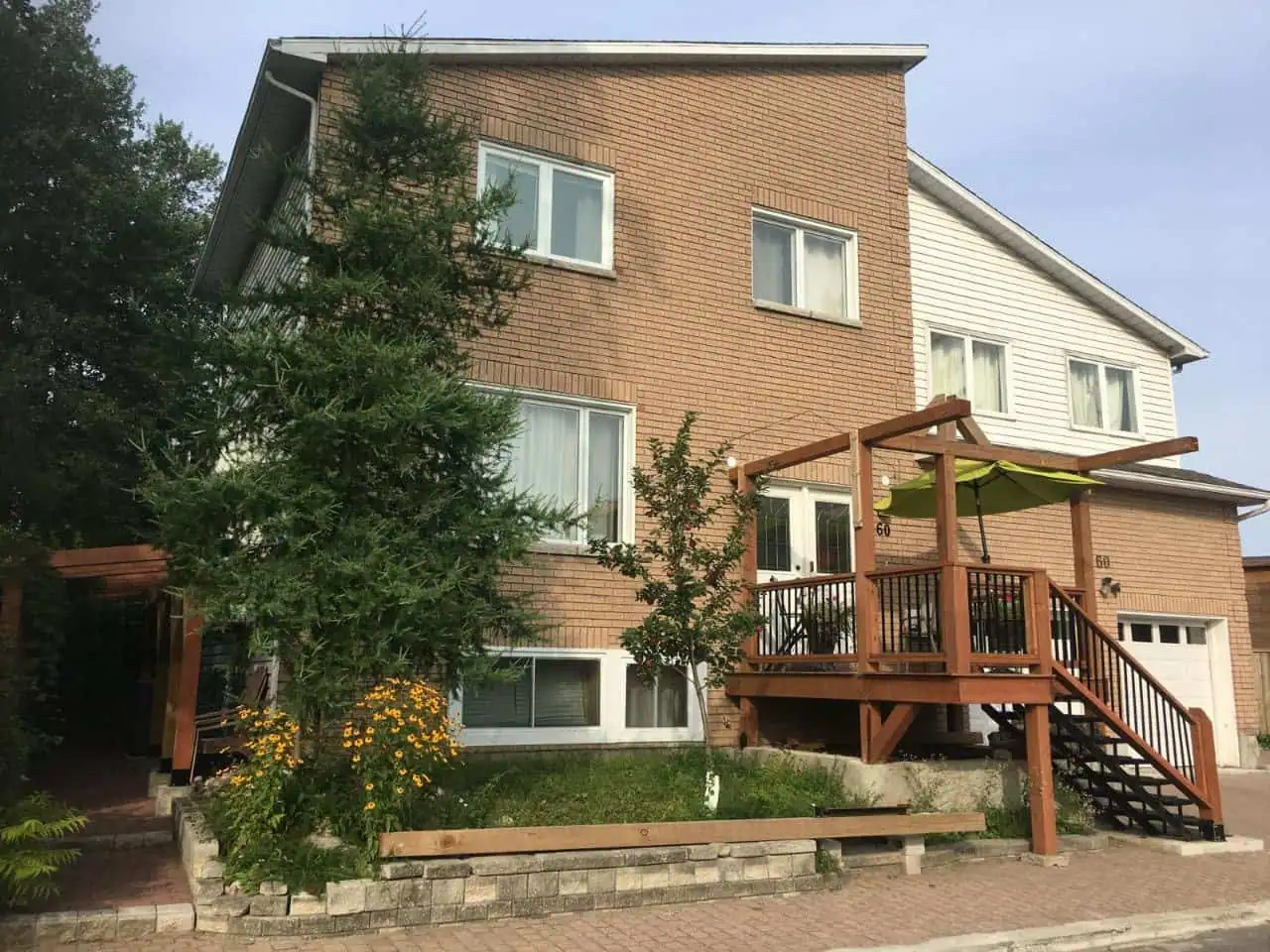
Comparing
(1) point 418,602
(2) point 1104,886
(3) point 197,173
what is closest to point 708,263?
(1) point 418,602

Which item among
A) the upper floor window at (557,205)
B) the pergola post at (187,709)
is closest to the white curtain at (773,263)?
the upper floor window at (557,205)

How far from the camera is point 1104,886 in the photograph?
8.81 metres

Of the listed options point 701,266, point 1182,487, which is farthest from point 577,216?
point 1182,487

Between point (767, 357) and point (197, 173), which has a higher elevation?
point (197, 173)

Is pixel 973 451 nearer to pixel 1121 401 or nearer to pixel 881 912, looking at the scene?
pixel 881 912

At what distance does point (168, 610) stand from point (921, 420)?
899 centimetres

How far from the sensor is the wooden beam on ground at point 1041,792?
974cm

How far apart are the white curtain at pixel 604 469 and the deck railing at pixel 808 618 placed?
1.75 metres

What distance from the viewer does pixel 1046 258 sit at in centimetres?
1695

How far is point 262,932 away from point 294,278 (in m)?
4.75

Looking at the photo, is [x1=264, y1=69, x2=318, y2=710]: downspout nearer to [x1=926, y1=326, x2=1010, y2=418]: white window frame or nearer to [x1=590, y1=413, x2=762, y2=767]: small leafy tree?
[x1=590, y1=413, x2=762, y2=767]: small leafy tree

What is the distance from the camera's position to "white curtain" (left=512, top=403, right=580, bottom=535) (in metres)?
11.4

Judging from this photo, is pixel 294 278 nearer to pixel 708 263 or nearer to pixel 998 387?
pixel 708 263

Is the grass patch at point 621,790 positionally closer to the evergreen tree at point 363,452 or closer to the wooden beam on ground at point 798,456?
the evergreen tree at point 363,452
